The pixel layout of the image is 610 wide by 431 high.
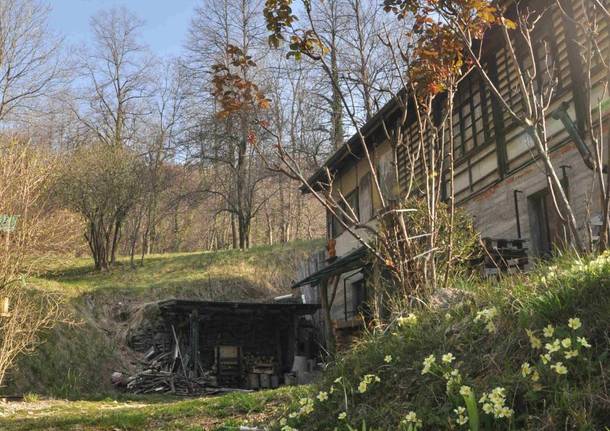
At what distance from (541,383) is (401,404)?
89 centimetres

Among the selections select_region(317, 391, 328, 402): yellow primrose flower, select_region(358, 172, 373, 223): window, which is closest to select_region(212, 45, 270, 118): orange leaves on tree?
select_region(317, 391, 328, 402): yellow primrose flower

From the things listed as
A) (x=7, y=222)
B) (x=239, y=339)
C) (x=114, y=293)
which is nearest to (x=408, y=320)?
(x=7, y=222)

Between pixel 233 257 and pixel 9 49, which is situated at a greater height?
pixel 9 49

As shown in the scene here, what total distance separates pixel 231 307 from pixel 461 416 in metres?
15.7

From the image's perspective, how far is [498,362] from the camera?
152 inches

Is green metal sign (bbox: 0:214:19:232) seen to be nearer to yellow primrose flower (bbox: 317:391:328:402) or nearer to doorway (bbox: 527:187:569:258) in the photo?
doorway (bbox: 527:187:569:258)

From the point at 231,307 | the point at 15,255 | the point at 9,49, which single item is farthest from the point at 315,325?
the point at 9,49

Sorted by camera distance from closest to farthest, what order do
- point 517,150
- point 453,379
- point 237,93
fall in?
point 453,379, point 237,93, point 517,150

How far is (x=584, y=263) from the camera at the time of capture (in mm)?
4293

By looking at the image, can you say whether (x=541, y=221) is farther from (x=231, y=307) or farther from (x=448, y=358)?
(x=231, y=307)

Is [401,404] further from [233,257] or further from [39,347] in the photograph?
[233,257]

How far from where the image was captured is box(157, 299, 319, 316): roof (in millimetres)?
17922

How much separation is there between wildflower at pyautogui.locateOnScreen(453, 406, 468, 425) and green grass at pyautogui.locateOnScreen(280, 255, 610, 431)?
7 centimetres

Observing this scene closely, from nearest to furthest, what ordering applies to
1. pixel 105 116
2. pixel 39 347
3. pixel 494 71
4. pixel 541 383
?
pixel 541 383, pixel 494 71, pixel 39 347, pixel 105 116
